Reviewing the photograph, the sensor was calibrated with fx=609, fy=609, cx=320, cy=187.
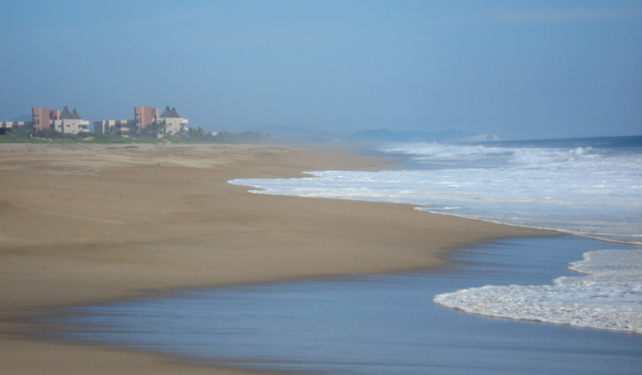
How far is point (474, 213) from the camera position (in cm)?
1257

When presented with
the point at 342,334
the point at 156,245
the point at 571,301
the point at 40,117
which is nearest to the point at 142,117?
the point at 40,117

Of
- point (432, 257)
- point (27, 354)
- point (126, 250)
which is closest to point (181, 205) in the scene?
point (126, 250)

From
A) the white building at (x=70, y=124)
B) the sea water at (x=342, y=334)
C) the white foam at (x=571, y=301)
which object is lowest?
the white foam at (x=571, y=301)

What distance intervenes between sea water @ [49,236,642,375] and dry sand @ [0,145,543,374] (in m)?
0.36

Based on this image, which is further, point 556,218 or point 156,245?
point 556,218

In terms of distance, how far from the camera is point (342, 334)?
14.4 feet

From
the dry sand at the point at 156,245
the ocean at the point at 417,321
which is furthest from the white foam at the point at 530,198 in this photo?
the ocean at the point at 417,321

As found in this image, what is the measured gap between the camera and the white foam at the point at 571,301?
4.86 m

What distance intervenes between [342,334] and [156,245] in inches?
157

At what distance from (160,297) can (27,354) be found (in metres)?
1.76

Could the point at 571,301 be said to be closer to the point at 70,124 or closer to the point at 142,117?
the point at 70,124

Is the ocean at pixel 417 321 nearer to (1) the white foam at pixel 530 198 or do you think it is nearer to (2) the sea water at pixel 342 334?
(2) the sea water at pixel 342 334

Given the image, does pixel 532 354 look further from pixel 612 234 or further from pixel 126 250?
pixel 612 234

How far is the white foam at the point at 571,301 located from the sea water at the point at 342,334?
0.18 metres
